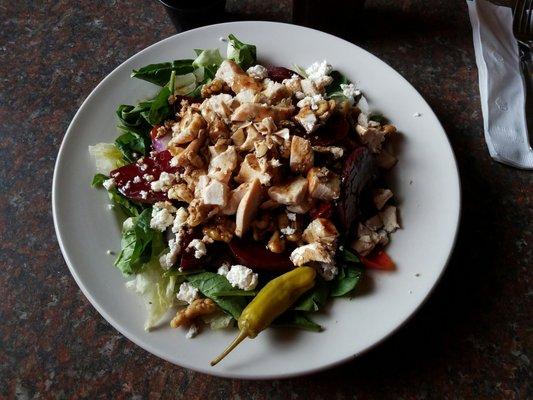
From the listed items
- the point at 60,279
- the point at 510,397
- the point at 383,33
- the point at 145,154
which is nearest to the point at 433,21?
the point at 383,33

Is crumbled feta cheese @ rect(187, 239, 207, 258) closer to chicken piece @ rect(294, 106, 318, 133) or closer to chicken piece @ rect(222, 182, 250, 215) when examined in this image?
chicken piece @ rect(222, 182, 250, 215)

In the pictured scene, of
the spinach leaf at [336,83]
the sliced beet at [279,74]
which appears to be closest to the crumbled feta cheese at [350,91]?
the spinach leaf at [336,83]

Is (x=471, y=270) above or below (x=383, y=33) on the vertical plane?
below

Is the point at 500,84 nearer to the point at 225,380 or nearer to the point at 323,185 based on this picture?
the point at 323,185

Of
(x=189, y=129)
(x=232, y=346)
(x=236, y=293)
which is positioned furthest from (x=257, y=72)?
(x=232, y=346)

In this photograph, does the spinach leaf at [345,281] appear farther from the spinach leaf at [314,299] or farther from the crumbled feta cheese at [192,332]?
the crumbled feta cheese at [192,332]

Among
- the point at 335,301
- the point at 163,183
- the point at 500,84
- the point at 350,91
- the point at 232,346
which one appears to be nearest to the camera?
the point at 232,346

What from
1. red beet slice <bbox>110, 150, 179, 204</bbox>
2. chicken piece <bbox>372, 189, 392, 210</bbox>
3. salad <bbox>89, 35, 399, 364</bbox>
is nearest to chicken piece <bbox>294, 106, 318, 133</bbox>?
salad <bbox>89, 35, 399, 364</bbox>

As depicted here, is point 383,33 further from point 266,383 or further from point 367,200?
point 266,383
